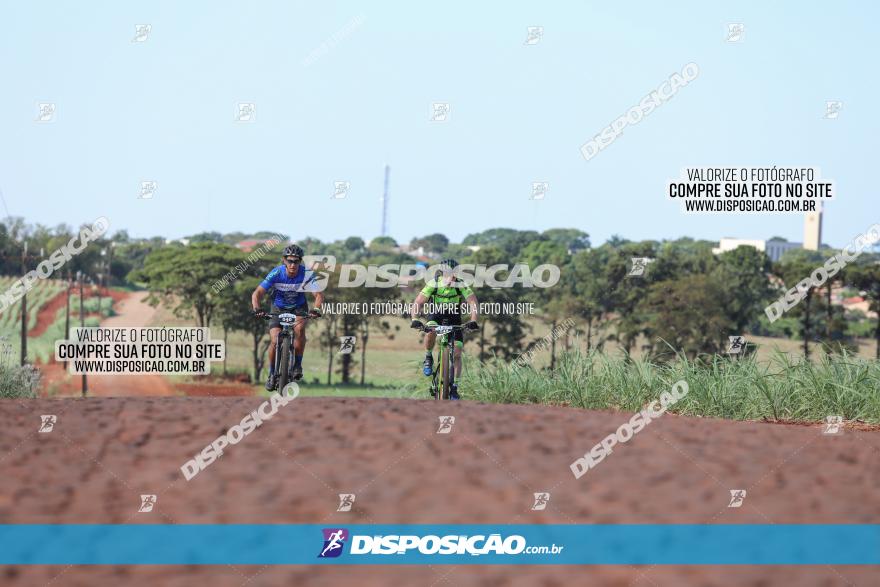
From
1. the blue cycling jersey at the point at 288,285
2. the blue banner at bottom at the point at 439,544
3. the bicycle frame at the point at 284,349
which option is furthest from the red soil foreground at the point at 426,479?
→ the blue cycling jersey at the point at 288,285

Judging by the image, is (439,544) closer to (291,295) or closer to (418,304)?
(291,295)

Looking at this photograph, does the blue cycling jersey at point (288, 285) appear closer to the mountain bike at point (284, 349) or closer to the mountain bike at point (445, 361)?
the mountain bike at point (284, 349)

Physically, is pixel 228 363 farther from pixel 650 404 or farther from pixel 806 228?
pixel 806 228

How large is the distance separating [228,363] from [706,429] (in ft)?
211

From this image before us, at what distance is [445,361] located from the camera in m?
14.6

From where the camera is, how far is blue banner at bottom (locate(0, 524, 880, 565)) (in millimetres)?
6656

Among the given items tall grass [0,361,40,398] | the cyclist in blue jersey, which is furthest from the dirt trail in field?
the cyclist in blue jersey

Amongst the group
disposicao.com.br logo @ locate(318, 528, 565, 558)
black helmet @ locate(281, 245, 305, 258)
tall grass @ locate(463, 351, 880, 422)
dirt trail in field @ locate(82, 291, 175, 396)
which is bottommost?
dirt trail in field @ locate(82, 291, 175, 396)

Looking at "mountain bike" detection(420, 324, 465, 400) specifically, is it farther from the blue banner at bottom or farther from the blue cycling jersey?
the blue banner at bottom

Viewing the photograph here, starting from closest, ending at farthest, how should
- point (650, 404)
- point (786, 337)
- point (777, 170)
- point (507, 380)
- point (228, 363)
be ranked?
point (650, 404), point (507, 380), point (777, 170), point (228, 363), point (786, 337)

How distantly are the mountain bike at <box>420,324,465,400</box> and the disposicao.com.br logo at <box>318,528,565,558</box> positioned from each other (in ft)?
24.2

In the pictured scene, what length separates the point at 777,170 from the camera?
71.4 ft

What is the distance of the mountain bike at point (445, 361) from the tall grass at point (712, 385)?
3.07 feet

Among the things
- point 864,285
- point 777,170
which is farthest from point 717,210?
point 864,285
